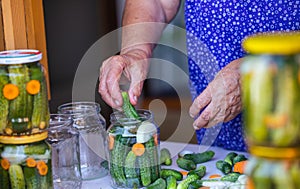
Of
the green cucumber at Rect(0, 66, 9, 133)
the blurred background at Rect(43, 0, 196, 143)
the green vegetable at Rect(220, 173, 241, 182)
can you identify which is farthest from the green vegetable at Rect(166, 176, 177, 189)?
the blurred background at Rect(43, 0, 196, 143)

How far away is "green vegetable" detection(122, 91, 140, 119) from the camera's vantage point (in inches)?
59.4

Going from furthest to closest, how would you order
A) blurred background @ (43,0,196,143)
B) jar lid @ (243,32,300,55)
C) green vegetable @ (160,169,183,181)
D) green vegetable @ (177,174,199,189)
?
blurred background @ (43,0,196,143) < green vegetable @ (160,169,183,181) < green vegetable @ (177,174,199,189) < jar lid @ (243,32,300,55)

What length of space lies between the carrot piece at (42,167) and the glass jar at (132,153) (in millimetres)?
297

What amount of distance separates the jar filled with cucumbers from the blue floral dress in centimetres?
45

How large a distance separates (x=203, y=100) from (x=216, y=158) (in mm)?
248

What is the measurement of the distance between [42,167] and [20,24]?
0.52 metres

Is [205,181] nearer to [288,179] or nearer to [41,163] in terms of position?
[41,163]

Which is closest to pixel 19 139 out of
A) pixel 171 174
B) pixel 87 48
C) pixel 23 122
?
pixel 23 122

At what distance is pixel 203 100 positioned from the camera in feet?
5.06

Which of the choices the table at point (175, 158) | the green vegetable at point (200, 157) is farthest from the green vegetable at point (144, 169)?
the green vegetable at point (200, 157)

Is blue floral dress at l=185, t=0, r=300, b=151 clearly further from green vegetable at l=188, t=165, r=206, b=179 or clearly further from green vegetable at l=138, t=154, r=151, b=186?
green vegetable at l=138, t=154, r=151, b=186

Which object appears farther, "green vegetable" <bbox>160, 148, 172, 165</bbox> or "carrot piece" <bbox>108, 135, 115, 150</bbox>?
"green vegetable" <bbox>160, 148, 172, 165</bbox>

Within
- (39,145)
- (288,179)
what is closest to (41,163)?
(39,145)

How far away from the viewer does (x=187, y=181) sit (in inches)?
55.9
